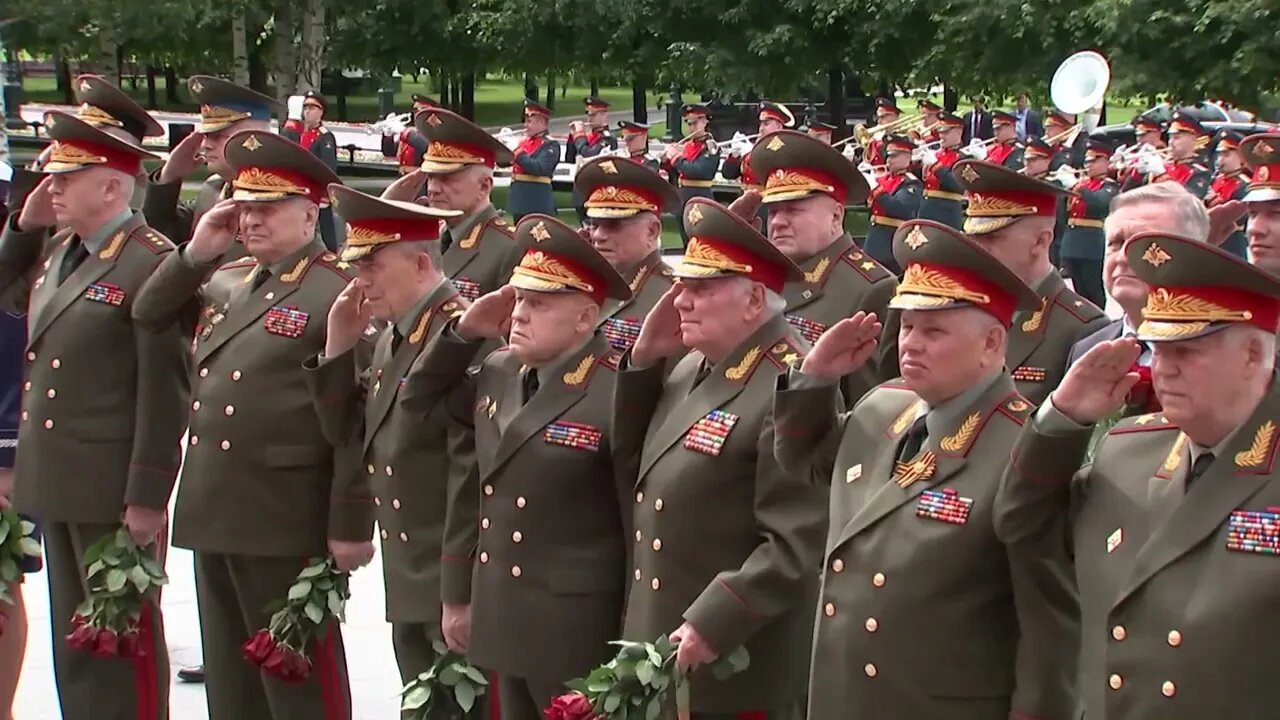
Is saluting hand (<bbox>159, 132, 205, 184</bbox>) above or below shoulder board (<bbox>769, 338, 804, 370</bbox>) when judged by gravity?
above

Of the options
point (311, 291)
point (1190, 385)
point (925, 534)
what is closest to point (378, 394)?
point (311, 291)

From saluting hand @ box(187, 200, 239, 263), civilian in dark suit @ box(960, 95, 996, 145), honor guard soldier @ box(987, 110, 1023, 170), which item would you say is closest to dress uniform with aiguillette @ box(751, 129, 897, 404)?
saluting hand @ box(187, 200, 239, 263)

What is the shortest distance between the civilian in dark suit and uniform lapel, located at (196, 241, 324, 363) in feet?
75.6

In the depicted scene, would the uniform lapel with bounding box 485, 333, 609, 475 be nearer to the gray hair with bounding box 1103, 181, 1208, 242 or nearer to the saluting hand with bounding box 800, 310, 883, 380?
the saluting hand with bounding box 800, 310, 883, 380

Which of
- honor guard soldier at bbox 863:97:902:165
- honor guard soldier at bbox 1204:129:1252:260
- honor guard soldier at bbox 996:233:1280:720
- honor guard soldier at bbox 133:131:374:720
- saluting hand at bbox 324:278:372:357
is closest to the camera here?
honor guard soldier at bbox 996:233:1280:720

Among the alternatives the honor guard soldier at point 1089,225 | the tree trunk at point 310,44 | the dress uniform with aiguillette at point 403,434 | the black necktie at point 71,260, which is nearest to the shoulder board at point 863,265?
the dress uniform with aiguillette at point 403,434

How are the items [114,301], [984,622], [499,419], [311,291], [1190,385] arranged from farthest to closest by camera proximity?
[114,301], [311,291], [499,419], [984,622], [1190,385]

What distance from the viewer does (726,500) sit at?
4.51m

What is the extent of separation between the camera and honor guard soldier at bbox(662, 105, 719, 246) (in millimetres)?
21125

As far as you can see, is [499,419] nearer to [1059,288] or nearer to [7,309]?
[1059,288]

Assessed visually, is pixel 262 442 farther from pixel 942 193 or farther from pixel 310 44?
pixel 310 44

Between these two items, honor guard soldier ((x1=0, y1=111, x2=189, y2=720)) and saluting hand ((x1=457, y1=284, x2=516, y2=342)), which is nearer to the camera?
saluting hand ((x1=457, y1=284, x2=516, y2=342))

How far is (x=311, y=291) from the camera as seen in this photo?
5.73 metres

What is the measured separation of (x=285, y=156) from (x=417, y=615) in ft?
4.75
